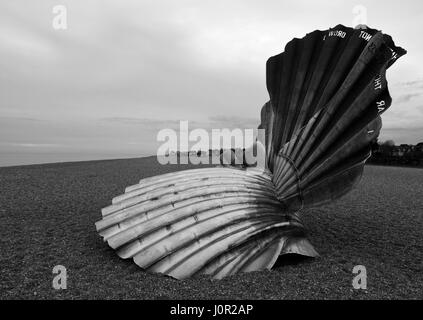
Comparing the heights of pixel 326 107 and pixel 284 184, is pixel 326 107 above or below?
above

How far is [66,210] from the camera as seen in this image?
609cm

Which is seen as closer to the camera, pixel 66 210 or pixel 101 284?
pixel 101 284

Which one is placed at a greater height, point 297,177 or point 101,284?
point 297,177

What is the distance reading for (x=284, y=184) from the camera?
4.24 metres

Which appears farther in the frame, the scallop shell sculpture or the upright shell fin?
the upright shell fin

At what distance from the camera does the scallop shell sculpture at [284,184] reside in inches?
138

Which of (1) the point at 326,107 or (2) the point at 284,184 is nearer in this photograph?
(1) the point at 326,107

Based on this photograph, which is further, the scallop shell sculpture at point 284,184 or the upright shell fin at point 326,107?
the upright shell fin at point 326,107

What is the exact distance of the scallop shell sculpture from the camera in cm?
350

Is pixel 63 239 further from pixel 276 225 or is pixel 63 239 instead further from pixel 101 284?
pixel 276 225

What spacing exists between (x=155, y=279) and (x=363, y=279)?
1.93 metres
